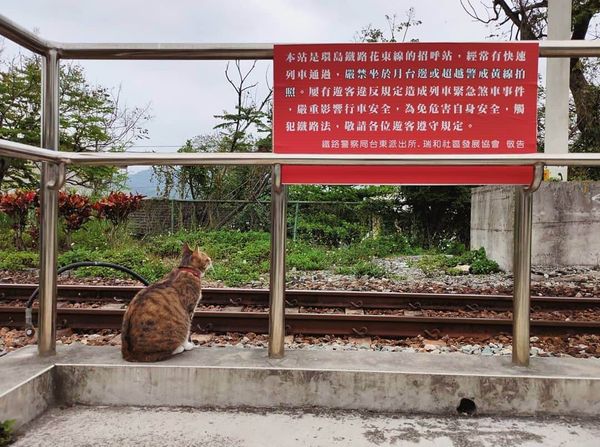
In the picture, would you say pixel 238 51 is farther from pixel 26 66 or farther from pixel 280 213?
pixel 26 66

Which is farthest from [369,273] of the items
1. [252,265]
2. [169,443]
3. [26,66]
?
[26,66]

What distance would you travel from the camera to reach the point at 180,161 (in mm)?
2994

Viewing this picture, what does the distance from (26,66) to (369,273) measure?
12.3 metres

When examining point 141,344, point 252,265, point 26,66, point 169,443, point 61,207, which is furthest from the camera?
point 26,66

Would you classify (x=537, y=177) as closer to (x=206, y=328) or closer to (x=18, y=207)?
(x=206, y=328)

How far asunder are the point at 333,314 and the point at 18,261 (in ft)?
25.2

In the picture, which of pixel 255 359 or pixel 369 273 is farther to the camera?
pixel 369 273

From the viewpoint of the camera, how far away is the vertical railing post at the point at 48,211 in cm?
312

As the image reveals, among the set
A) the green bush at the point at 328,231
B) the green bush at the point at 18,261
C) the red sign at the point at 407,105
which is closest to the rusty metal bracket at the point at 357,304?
the red sign at the point at 407,105

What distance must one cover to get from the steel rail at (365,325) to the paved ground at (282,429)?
7.35 ft

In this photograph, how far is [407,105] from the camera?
301 cm

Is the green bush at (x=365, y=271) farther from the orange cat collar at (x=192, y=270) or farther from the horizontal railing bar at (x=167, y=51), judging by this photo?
the horizontal railing bar at (x=167, y=51)

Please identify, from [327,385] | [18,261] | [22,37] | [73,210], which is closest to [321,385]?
[327,385]

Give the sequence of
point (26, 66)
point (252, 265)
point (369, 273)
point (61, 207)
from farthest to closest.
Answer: point (26, 66) → point (61, 207) → point (252, 265) → point (369, 273)
